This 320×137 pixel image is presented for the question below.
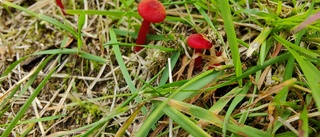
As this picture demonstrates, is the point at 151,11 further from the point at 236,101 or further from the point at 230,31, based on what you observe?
the point at 236,101

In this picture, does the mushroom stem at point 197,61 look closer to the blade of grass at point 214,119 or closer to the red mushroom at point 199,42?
the red mushroom at point 199,42

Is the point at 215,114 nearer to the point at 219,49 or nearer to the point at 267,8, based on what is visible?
the point at 219,49

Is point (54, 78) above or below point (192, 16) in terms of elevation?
below

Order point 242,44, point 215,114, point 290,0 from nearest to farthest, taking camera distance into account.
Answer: point 215,114 < point 242,44 < point 290,0

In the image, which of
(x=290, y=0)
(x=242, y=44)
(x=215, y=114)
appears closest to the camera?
(x=215, y=114)

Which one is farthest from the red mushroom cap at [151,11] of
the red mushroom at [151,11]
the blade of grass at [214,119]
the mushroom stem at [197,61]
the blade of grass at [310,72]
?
the blade of grass at [310,72]

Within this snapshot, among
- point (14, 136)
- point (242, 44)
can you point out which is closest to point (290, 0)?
point (242, 44)
